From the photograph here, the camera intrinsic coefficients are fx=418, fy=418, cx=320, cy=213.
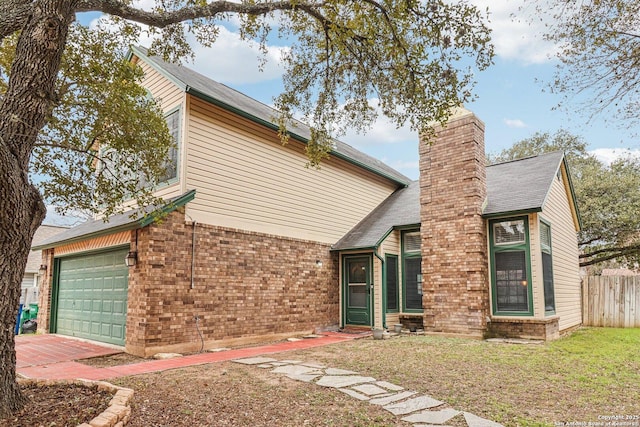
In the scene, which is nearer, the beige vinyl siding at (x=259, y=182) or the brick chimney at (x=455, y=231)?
the beige vinyl siding at (x=259, y=182)

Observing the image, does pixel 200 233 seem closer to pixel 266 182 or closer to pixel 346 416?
pixel 266 182

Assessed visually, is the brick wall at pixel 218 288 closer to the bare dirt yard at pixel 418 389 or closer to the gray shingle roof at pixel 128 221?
the gray shingle roof at pixel 128 221

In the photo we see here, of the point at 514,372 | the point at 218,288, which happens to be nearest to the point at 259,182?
the point at 218,288

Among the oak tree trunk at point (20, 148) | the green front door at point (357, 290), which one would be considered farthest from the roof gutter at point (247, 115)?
the oak tree trunk at point (20, 148)

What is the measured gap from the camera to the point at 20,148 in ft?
12.8

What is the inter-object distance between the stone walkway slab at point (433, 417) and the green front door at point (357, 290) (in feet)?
23.5

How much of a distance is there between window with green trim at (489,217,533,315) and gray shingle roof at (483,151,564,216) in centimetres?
42

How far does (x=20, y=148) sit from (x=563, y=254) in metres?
12.7

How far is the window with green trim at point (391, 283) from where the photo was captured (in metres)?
11.5

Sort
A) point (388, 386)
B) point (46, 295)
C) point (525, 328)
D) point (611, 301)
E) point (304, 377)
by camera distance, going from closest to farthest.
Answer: point (388, 386), point (304, 377), point (525, 328), point (46, 295), point (611, 301)

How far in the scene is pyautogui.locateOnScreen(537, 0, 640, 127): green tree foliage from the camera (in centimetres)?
465

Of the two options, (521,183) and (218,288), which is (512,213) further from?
(218,288)

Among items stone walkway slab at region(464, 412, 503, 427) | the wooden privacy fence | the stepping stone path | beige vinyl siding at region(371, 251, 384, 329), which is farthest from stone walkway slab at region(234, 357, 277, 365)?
the wooden privacy fence

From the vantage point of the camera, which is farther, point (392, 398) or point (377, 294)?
point (377, 294)
